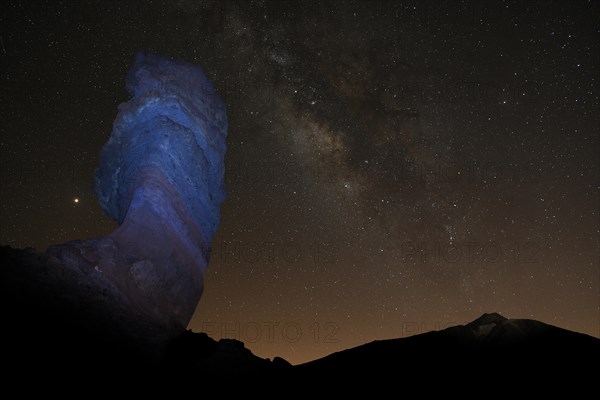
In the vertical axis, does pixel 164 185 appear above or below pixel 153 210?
above

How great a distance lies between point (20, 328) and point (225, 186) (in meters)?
10.9

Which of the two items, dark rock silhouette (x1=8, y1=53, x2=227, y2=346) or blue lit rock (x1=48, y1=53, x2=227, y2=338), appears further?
blue lit rock (x1=48, y1=53, x2=227, y2=338)

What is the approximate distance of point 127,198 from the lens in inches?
580

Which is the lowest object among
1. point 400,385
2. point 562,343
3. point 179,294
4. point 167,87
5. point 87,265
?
point 400,385

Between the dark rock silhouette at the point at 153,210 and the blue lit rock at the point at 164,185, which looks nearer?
the dark rock silhouette at the point at 153,210

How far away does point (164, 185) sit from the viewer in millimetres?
13852

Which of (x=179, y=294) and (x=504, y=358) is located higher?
(x=179, y=294)

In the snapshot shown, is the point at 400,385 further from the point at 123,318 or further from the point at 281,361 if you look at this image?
the point at 123,318

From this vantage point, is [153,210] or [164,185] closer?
[153,210]

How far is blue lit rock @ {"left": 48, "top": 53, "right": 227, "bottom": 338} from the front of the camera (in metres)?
11.1

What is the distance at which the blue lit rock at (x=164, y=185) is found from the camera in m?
11.1

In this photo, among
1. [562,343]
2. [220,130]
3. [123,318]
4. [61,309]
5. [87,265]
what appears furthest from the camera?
[220,130]

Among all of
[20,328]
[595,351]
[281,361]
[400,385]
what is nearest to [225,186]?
[281,361]

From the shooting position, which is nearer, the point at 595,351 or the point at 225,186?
the point at 595,351
